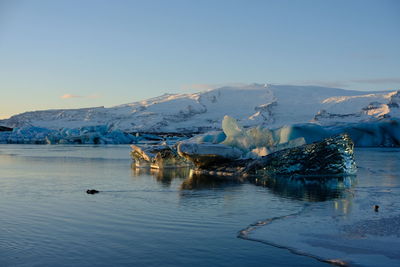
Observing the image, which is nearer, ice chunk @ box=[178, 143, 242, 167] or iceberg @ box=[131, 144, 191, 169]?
ice chunk @ box=[178, 143, 242, 167]

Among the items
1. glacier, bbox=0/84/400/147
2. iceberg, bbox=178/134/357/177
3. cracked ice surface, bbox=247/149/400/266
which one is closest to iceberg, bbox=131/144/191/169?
iceberg, bbox=178/134/357/177

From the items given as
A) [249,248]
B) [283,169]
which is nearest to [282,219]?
[249,248]

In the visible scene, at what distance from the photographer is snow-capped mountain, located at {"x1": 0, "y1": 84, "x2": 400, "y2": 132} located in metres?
112

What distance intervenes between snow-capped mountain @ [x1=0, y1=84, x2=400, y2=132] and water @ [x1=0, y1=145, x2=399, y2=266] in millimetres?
86465

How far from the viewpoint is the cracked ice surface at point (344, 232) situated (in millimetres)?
4812

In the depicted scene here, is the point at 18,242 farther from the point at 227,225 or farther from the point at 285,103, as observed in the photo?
the point at 285,103

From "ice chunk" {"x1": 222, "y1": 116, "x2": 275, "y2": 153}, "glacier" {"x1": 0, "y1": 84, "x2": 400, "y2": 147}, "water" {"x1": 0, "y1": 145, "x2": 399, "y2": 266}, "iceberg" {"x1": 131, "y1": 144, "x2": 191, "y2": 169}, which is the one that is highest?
"glacier" {"x1": 0, "y1": 84, "x2": 400, "y2": 147}

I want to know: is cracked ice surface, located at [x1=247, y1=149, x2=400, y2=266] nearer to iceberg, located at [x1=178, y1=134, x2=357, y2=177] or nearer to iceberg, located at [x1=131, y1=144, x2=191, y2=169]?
iceberg, located at [x1=178, y1=134, x2=357, y2=177]

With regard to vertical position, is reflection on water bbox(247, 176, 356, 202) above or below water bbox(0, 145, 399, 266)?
above

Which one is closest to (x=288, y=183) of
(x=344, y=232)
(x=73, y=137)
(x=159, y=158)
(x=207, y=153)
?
(x=207, y=153)

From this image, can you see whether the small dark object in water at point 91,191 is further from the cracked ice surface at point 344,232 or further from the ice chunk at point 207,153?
the ice chunk at point 207,153

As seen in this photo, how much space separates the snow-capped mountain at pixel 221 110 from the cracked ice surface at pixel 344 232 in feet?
290

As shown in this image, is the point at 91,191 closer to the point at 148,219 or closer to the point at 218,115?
the point at 148,219

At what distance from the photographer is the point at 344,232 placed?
5762 mm
